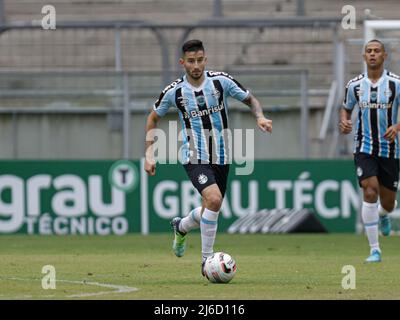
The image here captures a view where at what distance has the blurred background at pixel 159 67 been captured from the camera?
23.0 meters

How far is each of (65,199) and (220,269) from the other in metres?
11.3

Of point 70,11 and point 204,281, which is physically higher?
point 70,11

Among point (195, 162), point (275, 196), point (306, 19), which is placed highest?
point (306, 19)

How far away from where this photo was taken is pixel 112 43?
26344mm

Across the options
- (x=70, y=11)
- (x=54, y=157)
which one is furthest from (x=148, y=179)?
(x=70, y=11)

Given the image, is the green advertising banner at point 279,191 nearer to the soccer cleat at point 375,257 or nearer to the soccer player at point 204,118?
the soccer cleat at point 375,257

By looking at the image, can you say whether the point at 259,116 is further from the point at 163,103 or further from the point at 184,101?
the point at 163,103

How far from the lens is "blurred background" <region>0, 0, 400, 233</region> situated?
75.3 feet

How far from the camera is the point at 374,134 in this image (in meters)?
14.5

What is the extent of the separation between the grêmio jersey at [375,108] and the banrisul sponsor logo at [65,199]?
8254 mm

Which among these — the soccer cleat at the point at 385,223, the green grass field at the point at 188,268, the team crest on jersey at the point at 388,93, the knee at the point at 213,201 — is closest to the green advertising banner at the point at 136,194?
the green grass field at the point at 188,268

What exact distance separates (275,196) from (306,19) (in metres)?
4.66

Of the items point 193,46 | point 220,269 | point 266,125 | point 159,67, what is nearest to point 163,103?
point 193,46
